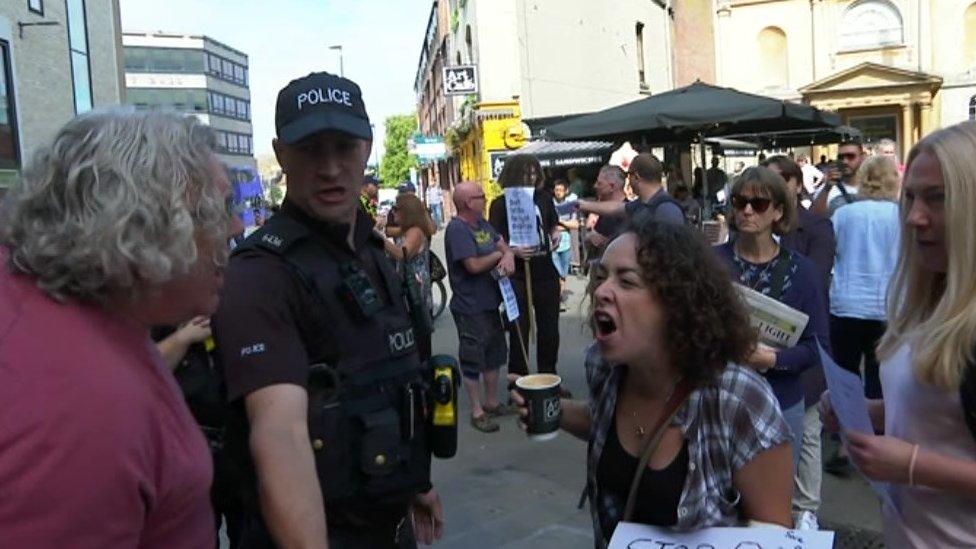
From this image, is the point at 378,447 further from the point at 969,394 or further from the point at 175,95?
the point at 175,95

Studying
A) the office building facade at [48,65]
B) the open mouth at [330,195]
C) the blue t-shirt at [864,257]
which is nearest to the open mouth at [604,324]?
the open mouth at [330,195]

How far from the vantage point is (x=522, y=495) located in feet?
16.0

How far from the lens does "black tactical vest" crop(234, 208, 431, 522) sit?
1904 mm

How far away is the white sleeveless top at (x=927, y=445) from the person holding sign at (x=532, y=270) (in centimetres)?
450

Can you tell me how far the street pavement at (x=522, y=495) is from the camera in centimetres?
429

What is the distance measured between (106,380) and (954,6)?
40.2 metres

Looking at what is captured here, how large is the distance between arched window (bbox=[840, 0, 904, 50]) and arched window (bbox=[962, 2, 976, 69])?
7.81ft

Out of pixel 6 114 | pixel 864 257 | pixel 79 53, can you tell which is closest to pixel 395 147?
pixel 79 53

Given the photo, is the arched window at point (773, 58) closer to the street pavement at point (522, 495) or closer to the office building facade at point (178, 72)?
the street pavement at point (522, 495)

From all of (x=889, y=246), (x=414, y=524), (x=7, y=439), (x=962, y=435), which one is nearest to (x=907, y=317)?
(x=962, y=435)

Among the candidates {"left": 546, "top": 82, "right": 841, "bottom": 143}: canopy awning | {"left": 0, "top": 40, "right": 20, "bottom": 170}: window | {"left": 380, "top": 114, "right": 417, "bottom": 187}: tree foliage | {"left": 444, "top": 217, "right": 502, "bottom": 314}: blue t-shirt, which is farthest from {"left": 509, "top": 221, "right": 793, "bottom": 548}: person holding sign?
{"left": 380, "top": 114, "right": 417, "bottom": 187}: tree foliage

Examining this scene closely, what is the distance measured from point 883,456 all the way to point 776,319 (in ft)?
4.89

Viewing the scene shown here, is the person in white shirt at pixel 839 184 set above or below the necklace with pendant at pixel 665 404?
above

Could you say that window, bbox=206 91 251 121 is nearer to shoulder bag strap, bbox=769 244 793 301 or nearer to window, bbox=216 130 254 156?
window, bbox=216 130 254 156
